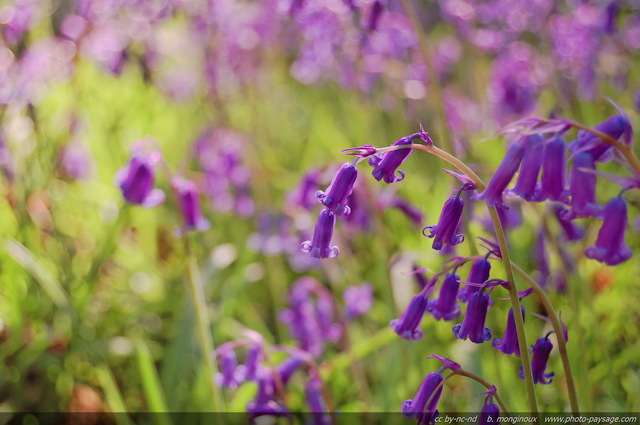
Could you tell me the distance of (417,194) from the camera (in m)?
4.47

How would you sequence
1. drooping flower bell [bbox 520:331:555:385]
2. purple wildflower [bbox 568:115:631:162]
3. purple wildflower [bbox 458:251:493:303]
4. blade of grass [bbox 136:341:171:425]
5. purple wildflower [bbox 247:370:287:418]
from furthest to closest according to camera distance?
blade of grass [bbox 136:341:171:425]
purple wildflower [bbox 247:370:287:418]
drooping flower bell [bbox 520:331:555:385]
purple wildflower [bbox 458:251:493:303]
purple wildflower [bbox 568:115:631:162]

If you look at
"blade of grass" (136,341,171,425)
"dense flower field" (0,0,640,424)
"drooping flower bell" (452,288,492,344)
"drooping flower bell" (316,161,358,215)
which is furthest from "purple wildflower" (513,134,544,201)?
"blade of grass" (136,341,171,425)

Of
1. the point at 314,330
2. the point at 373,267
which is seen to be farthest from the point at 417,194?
the point at 314,330

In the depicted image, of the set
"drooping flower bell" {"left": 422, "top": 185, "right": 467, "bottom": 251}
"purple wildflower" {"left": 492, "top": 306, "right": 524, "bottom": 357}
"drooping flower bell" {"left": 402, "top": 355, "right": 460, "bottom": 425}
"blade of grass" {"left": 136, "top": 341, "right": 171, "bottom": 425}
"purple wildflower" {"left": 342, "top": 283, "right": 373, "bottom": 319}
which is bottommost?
"purple wildflower" {"left": 342, "top": 283, "right": 373, "bottom": 319}

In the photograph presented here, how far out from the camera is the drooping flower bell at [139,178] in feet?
7.40

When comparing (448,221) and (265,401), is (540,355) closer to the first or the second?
(448,221)

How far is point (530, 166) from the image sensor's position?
1.27 meters

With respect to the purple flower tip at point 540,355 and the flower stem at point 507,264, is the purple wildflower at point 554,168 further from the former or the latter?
the purple flower tip at point 540,355

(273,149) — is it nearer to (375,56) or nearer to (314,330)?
(375,56)

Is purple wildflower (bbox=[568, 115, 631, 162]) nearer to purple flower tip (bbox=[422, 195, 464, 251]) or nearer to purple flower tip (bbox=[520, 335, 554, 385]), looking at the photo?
purple flower tip (bbox=[422, 195, 464, 251])

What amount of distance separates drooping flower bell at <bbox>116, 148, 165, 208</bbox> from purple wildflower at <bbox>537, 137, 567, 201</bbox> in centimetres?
146

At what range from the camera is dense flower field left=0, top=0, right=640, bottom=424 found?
57.9 inches

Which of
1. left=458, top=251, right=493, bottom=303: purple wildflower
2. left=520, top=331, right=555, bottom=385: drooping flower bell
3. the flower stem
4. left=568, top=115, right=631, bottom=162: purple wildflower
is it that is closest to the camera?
left=568, top=115, right=631, bottom=162: purple wildflower

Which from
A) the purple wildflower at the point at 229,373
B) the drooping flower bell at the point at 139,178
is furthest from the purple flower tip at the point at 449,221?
the drooping flower bell at the point at 139,178
